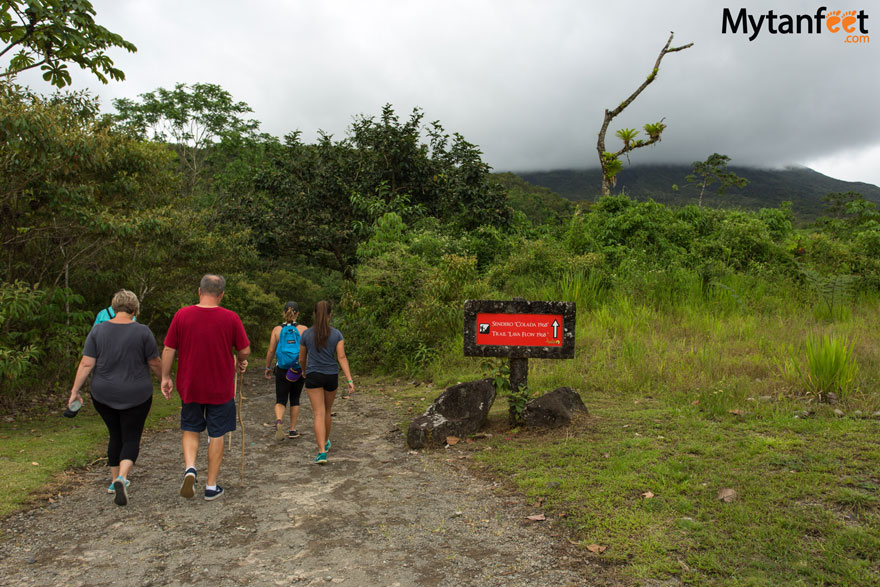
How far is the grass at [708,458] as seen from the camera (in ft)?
12.3

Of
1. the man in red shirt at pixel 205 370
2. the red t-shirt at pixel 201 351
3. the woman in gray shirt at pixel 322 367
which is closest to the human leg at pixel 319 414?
the woman in gray shirt at pixel 322 367

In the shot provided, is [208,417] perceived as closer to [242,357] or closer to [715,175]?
[242,357]

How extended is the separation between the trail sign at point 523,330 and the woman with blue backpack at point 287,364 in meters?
2.21

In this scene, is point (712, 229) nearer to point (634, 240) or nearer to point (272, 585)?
point (634, 240)

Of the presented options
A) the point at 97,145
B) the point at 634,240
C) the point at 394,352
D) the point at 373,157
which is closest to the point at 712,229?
the point at 634,240

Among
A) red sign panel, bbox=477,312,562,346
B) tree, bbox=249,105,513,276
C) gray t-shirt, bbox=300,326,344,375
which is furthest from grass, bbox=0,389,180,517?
tree, bbox=249,105,513,276

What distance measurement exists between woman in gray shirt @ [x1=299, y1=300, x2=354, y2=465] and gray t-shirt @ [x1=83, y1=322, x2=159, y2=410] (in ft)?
5.61

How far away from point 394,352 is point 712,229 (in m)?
9.78

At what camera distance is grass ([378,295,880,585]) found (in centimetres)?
375

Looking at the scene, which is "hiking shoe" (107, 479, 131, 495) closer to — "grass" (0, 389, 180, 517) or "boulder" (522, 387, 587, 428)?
"grass" (0, 389, 180, 517)

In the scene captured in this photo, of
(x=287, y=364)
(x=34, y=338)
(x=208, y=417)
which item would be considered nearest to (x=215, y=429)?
(x=208, y=417)

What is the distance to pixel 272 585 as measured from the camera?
11.9ft

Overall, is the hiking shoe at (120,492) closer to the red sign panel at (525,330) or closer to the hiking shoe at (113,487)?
the hiking shoe at (113,487)

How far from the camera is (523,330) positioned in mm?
6930
